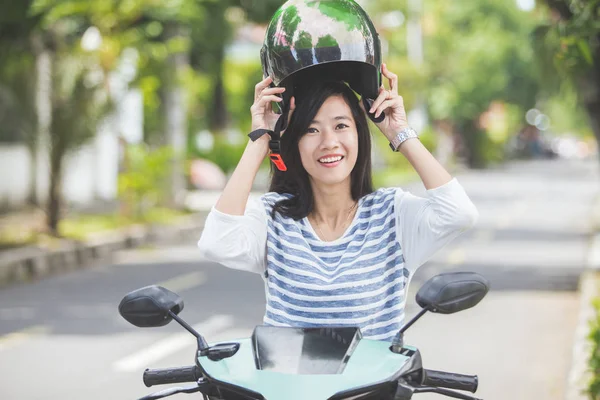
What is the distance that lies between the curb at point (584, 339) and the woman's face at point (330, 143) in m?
3.64

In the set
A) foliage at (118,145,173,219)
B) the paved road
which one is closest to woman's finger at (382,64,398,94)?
the paved road

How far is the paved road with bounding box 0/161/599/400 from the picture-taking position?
26.2ft

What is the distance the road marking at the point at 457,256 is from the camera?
1537 centimetres

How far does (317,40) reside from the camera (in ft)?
10.0

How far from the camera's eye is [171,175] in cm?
2205

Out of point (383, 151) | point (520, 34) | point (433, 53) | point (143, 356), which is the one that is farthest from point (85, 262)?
point (520, 34)

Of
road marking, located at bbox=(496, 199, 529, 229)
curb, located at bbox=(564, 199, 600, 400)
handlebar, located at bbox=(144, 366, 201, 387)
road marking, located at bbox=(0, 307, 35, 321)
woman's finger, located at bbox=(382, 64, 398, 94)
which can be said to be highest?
woman's finger, located at bbox=(382, 64, 398, 94)

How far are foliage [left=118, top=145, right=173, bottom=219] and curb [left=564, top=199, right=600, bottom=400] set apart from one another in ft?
25.9

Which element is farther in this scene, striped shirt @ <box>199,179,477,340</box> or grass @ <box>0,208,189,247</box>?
grass @ <box>0,208,189,247</box>

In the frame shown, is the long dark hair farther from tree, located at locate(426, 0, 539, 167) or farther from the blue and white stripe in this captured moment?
tree, located at locate(426, 0, 539, 167)

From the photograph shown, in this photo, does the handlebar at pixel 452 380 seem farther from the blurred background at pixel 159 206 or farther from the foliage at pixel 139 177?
the foliage at pixel 139 177

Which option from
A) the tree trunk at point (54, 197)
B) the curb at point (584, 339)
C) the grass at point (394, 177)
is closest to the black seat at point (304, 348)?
the curb at point (584, 339)

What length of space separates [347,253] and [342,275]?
87mm

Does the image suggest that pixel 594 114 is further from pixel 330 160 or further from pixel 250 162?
pixel 250 162
